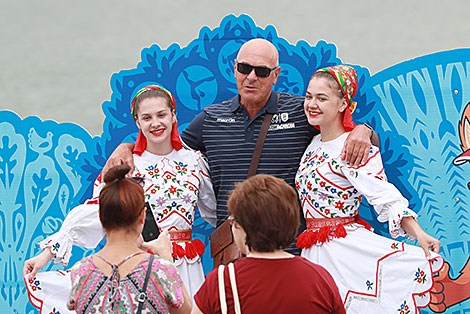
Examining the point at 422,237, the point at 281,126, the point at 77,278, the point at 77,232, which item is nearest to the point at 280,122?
the point at 281,126

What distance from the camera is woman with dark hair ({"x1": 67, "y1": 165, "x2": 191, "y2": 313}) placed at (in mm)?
2367

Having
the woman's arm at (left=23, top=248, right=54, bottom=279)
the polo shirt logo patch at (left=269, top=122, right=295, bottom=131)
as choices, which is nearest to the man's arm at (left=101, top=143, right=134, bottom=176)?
the woman's arm at (left=23, top=248, right=54, bottom=279)

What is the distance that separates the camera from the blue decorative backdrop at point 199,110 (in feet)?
13.9

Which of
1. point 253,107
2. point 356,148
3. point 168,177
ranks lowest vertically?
point 168,177

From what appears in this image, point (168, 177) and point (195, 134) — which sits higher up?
point (195, 134)

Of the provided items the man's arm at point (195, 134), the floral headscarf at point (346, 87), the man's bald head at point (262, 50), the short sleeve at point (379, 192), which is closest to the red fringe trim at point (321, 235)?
the short sleeve at point (379, 192)

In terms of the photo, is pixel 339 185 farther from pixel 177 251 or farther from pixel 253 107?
pixel 177 251

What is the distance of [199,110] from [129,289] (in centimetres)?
222

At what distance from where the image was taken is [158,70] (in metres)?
4.37

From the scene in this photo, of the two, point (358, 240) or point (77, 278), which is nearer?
point (77, 278)

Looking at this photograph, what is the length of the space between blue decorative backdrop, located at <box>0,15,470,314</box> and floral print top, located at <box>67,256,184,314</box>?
6.43 feet

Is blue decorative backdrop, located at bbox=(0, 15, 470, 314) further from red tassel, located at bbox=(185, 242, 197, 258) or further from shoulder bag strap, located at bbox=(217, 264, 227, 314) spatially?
shoulder bag strap, located at bbox=(217, 264, 227, 314)

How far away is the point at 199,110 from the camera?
14.4 feet

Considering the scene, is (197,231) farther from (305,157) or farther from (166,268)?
(166,268)
